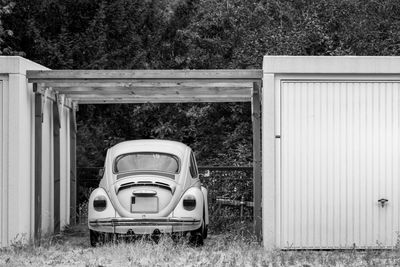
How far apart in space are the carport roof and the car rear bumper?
2.27m

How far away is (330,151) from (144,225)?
10.3ft

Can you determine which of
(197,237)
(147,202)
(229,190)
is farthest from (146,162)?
(229,190)

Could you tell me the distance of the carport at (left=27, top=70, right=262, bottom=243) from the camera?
1387 centimetres

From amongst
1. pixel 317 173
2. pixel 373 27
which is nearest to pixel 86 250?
pixel 317 173

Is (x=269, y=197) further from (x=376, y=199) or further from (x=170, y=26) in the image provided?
(x=170, y=26)

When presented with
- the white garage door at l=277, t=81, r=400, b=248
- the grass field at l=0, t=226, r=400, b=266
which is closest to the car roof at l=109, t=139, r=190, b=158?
the grass field at l=0, t=226, r=400, b=266

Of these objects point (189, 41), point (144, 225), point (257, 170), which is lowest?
point (144, 225)

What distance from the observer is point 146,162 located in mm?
14781

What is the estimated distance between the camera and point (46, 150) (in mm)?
15781

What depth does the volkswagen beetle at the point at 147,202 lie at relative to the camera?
539 inches

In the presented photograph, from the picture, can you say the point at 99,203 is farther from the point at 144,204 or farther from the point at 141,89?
the point at 141,89

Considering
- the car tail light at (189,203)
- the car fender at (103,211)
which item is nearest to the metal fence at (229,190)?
the car tail light at (189,203)

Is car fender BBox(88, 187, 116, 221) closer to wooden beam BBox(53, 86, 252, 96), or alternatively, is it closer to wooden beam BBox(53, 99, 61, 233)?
wooden beam BBox(53, 86, 252, 96)

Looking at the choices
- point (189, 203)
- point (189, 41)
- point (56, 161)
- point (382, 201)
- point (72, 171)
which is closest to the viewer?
point (382, 201)
